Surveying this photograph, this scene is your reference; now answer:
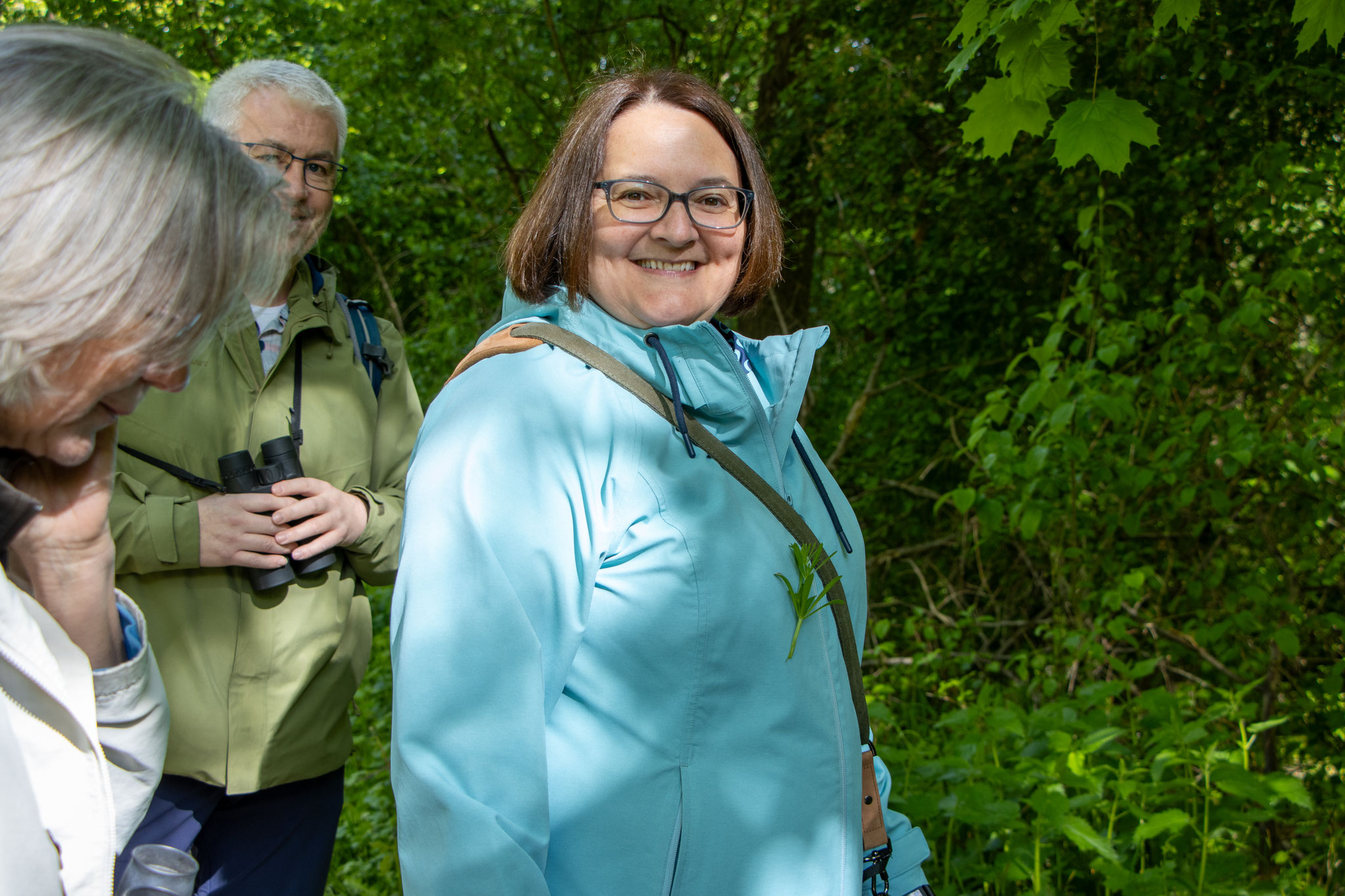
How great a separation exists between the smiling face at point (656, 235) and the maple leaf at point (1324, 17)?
1090 mm

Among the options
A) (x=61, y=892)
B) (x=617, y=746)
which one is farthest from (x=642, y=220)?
(x=61, y=892)

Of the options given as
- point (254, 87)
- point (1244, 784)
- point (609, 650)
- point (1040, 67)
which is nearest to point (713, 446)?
point (609, 650)

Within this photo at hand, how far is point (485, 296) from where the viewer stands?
7000mm

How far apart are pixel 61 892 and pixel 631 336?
94 centimetres

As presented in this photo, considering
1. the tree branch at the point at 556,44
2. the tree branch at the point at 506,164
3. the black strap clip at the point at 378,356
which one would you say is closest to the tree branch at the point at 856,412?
the tree branch at the point at 506,164

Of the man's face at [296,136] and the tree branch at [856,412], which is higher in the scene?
the man's face at [296,136]

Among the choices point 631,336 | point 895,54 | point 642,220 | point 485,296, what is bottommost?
point 485,296

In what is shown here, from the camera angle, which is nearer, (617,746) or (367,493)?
(617,746)

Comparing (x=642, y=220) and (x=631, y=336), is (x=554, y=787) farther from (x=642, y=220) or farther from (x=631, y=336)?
(x=642, y=220)

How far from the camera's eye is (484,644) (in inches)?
46.0

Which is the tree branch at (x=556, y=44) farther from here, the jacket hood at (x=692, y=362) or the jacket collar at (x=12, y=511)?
the jacket collar at (x=12, y=511)

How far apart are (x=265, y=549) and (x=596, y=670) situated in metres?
0.85

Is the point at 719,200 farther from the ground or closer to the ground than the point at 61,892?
farther from the ground

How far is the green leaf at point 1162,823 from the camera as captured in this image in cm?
216
